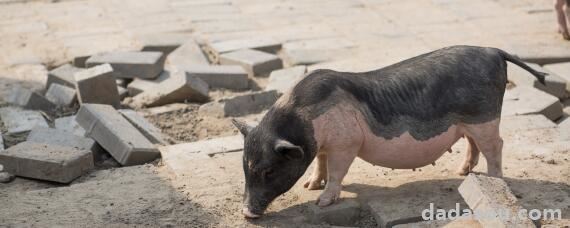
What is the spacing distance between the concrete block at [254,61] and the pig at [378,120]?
12.3 ft

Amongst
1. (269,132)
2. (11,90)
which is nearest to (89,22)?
(11,90)

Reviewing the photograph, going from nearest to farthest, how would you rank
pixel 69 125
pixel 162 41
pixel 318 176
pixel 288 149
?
1. pixel 288 149
2. pixel 318 176
3. pixel 69 125
4. pixel 162 41

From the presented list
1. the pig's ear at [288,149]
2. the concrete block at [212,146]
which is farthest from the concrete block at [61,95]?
the pig's ear at [288,149]

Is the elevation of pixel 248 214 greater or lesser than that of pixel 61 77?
greater

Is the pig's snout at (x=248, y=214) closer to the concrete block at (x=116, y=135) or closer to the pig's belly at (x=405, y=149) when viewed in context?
the pig's belly at (x=405, y=149)

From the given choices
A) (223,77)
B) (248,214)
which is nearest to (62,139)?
(223,77)

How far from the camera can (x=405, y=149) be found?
5.92 m

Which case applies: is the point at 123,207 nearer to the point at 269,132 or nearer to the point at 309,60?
the point at 269,132

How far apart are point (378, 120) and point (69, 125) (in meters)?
3.38

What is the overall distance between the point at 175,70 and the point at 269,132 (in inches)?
167

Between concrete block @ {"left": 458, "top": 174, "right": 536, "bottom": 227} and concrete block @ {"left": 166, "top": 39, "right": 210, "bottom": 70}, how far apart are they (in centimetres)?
492

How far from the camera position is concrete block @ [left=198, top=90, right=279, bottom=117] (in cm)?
854

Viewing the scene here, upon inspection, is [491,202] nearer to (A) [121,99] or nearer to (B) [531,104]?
(B) [531,104]

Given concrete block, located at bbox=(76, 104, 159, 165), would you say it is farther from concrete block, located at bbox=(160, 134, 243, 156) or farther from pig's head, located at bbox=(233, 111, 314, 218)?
pig's head, located at bbox=(233, 111, 314, 218)
